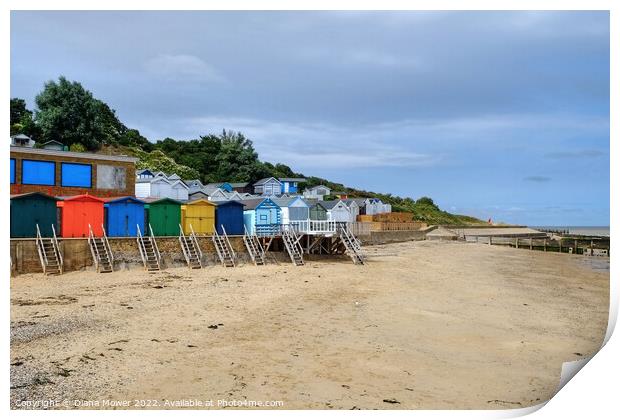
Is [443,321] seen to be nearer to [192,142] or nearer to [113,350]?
[113,350]

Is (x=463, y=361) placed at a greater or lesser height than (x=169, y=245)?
lesser

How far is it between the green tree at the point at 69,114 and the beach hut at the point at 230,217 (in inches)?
1009

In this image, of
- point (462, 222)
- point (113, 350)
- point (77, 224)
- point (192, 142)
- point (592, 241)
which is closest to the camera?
point (113, 350)

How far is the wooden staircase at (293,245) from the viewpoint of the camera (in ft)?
87.8

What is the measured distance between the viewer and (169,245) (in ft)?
80.0

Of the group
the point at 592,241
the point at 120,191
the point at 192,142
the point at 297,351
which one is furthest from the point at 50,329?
the point at 192,142

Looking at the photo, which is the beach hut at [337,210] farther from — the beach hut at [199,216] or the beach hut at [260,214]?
the beach hut at [199,216]

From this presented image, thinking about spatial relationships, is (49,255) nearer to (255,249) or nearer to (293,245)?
(255,249)

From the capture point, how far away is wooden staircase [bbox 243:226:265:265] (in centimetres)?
2600

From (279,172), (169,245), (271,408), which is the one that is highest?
(279,172)

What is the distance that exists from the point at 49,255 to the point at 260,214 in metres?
13.2

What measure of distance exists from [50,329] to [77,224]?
12043 mm

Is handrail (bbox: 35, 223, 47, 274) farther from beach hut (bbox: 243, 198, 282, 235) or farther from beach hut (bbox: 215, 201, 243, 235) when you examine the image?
beach hut (bbox: 243, 198, 282, 235)

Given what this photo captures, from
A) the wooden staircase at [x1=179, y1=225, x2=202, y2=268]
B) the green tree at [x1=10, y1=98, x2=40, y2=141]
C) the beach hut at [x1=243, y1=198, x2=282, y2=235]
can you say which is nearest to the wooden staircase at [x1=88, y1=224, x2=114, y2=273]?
the wooden staircase at [x1=179, y1=225, x2=202, y2=268]
